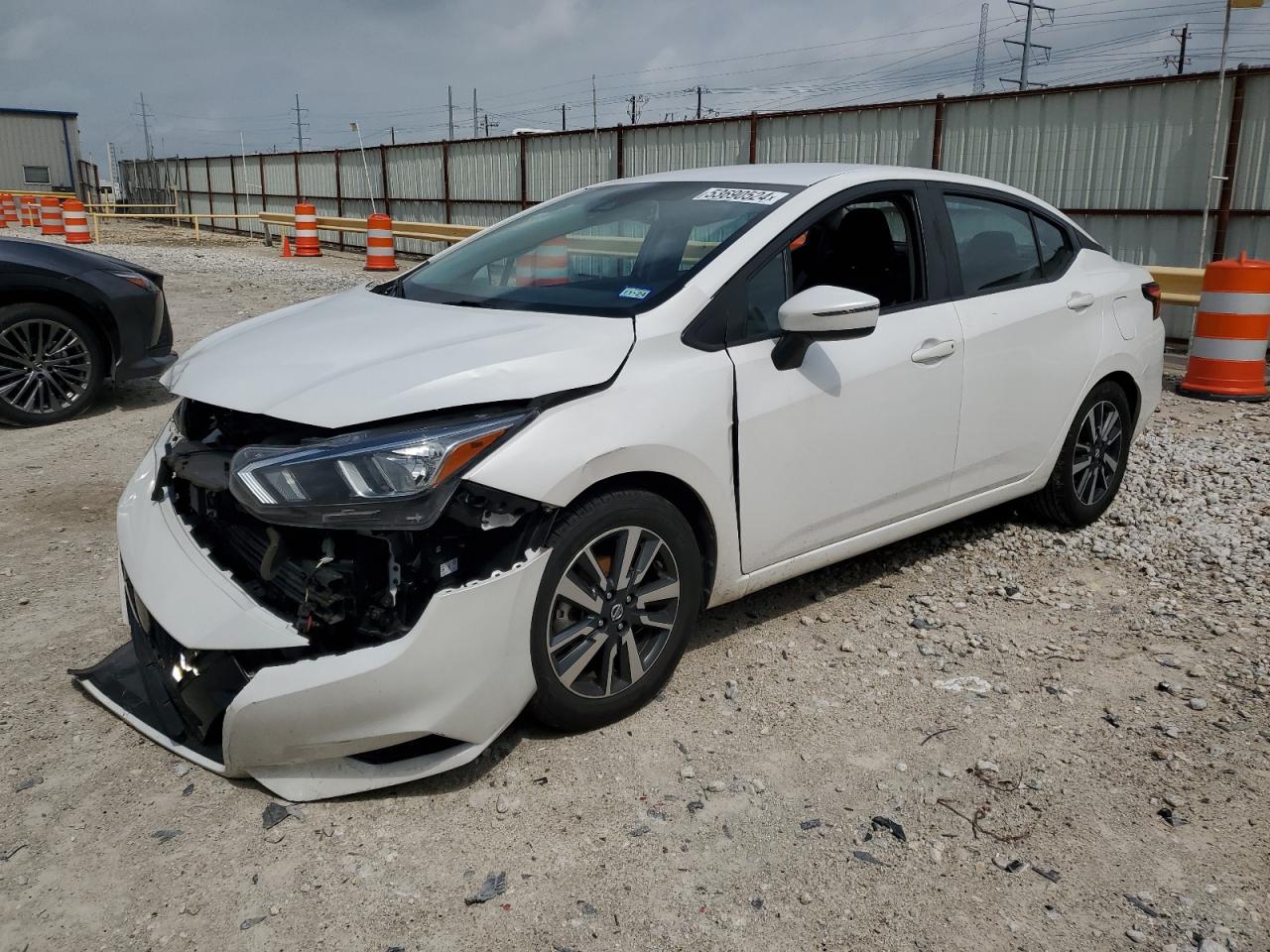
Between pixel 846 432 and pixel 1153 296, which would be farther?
pixel 1153 296

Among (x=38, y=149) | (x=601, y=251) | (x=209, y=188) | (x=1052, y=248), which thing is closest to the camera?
(x=601, y=251)

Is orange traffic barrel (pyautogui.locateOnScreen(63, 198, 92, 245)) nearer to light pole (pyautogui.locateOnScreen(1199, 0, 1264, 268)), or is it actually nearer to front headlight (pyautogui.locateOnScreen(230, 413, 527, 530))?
light pole (pyautogui.locateOnScreen(1199, 0, 1264, 268))

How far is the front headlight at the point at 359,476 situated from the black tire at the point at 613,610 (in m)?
0.38

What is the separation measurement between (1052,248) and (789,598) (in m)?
2.03

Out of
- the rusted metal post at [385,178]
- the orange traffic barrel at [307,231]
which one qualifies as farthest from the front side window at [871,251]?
the rusted metal post at [385,178]

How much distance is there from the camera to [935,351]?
4.02 meters

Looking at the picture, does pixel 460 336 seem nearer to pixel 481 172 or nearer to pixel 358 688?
pixel 358 688

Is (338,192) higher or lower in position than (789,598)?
higher

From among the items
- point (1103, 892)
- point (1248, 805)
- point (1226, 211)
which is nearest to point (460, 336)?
point (1103, 892)

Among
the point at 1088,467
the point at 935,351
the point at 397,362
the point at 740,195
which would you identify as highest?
the point at 740,195

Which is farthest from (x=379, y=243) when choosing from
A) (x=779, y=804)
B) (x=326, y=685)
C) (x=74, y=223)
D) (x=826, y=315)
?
(x=779, y=804)

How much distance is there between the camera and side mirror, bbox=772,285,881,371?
11.1ft

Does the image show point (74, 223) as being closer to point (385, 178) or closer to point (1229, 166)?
point (385, 178)

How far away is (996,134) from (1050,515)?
948 centimetres
